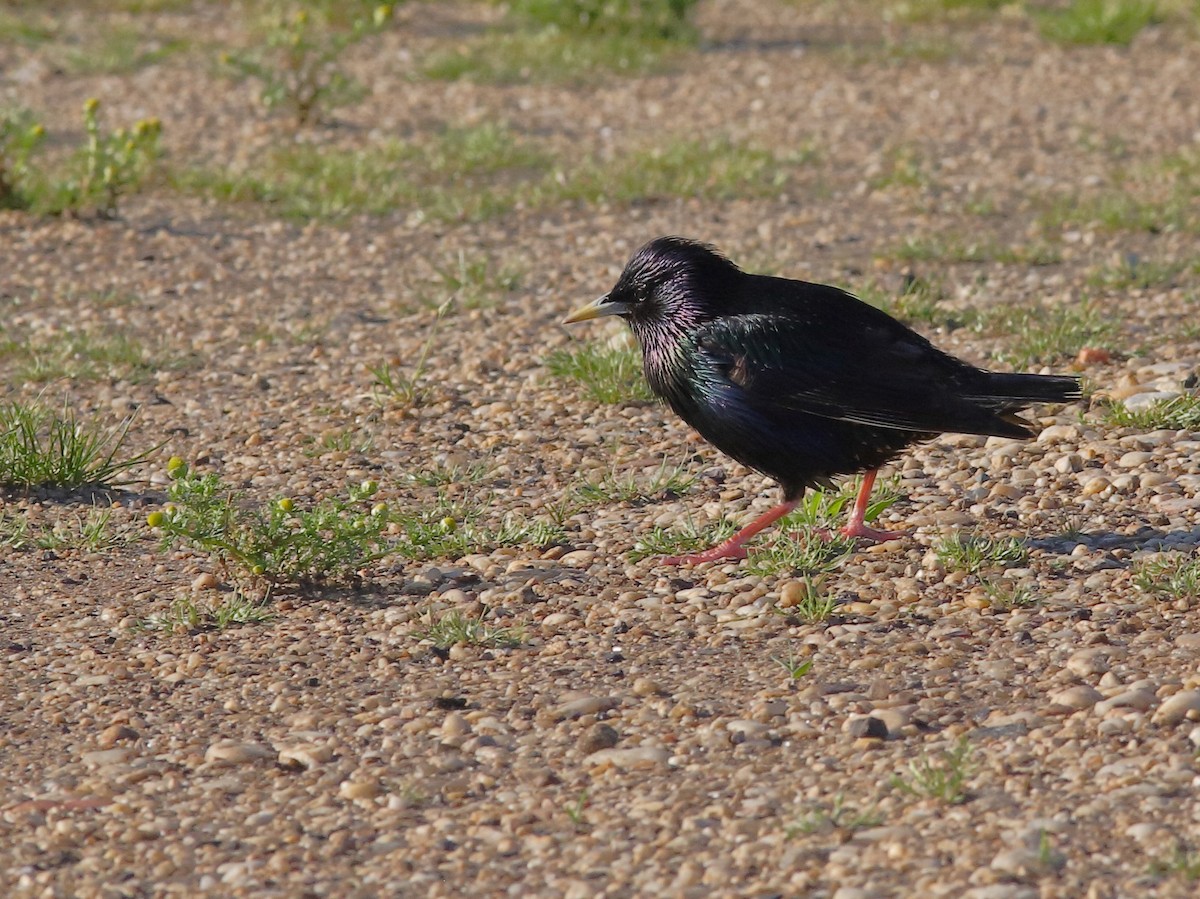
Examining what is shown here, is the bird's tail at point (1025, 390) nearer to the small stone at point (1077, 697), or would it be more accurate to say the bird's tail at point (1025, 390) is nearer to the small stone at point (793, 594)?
the small stone at point (793, 594)

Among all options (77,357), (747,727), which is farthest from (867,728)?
(77,357)

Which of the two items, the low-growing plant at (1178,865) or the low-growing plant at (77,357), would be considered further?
the low-growing plant at (77,357)

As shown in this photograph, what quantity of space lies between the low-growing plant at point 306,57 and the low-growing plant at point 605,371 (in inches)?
164

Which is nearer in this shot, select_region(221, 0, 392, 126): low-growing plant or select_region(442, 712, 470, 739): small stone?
select_region(442, 712, 470, 739): small stone

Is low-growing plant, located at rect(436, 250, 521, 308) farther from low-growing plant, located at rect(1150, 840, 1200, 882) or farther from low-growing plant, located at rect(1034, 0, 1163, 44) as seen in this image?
low-growing plant, located at rect(1034, 0, 1163, 44)

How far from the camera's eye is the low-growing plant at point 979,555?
5.16m

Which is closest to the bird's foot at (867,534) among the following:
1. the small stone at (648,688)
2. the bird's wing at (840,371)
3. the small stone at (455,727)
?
the bird's wing at (840,371)

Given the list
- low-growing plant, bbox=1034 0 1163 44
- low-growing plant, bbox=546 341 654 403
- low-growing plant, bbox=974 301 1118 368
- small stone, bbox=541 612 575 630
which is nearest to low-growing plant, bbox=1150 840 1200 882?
small stone, bbox=541 612 575 630

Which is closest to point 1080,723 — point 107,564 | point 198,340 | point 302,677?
point 302,677

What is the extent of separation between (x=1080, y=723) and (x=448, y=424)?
10.4 ft

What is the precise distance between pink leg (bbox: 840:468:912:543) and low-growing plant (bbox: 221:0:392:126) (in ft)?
19.6

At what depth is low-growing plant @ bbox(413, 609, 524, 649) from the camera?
15.9 ft

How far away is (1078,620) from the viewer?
477cm

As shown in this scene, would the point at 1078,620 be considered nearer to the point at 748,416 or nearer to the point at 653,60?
the point at 748,416
